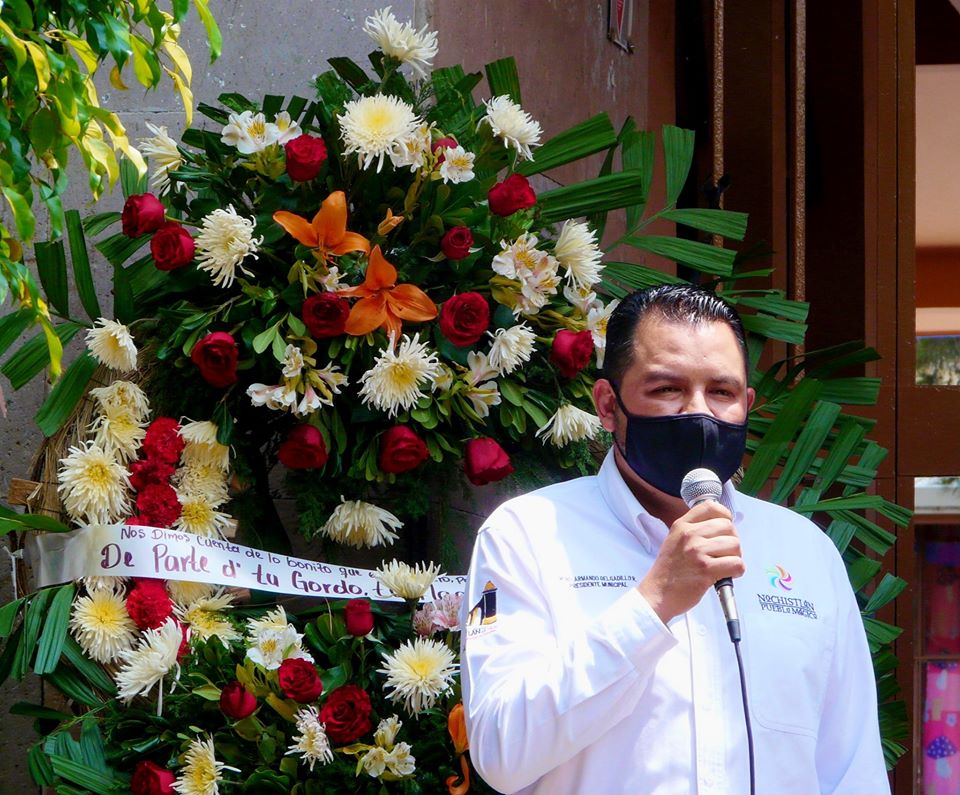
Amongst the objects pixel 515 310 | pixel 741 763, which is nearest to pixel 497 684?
pixel 741 763

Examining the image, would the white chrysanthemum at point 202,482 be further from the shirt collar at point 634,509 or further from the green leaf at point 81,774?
the shirt collar at point 634,509

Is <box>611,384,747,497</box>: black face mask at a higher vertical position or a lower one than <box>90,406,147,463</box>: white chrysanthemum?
lower

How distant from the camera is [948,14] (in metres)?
5.17

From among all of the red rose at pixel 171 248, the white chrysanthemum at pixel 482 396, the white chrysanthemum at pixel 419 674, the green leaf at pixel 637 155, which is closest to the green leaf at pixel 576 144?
the green leaf at pixel 637 155

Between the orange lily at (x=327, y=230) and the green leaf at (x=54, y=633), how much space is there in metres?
0.78

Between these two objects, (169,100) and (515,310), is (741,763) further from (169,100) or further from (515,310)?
(169,100)

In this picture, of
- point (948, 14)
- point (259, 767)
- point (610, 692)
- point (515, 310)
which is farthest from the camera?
point (948, 14)

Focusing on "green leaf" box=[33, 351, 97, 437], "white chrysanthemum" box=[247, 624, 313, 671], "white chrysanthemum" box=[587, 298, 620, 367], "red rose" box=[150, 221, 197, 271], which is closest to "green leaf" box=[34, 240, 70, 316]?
"green leaf" box=[33, 351, 97, 437]

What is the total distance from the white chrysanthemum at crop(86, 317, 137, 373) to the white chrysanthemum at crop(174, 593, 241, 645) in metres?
0.47

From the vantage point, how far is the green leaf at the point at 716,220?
3225 mm

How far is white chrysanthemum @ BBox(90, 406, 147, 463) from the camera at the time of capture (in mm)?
2721

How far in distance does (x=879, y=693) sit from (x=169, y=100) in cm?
211

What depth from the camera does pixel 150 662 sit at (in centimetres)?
253

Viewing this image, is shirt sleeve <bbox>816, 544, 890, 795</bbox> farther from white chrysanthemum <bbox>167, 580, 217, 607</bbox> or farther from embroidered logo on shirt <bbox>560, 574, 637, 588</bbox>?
white chrysanthemum <bbox>167, 580, 217, 607</bbox>
